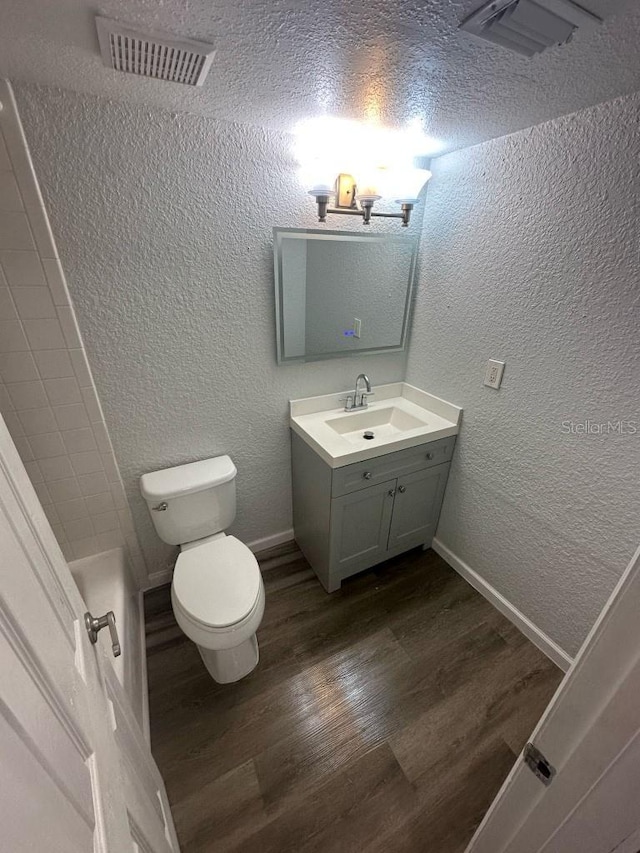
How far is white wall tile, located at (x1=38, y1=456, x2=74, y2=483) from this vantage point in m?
1.34

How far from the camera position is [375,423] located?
197 centimetres

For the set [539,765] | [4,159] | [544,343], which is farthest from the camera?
[544,343]

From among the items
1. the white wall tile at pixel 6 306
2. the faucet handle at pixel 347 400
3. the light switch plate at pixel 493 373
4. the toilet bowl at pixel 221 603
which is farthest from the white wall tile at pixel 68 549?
the light switch plate at pixel 493 373

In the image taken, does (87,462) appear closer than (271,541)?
Yes

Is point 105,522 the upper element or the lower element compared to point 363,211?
lower

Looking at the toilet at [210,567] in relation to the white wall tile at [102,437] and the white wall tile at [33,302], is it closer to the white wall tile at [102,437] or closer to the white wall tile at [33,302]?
the white wall tile at [102,437]

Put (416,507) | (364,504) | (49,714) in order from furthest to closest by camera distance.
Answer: (416,507), (364,504), (49,714)

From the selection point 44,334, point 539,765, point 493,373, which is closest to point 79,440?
point 44,334

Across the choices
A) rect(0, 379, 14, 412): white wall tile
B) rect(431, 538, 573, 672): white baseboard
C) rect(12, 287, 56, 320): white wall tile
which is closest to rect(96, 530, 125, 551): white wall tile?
rect(0, 379, 14, 412): white wall tile

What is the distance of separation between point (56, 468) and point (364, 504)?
4.20 feet

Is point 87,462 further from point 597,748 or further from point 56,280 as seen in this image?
point 597,748

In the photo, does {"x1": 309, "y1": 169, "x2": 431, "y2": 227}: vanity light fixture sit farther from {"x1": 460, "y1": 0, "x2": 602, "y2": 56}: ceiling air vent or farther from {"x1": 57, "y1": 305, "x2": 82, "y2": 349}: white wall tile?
{"x1": 57, "y1": 305, "x2": 82, "y2": 349}: white wall tile

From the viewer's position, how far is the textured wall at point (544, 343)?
3.57 feet

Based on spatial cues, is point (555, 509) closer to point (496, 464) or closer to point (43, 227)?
point (496, 464)
